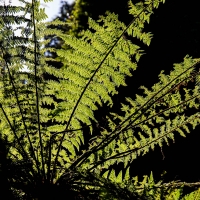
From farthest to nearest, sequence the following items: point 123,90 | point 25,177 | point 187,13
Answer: point 187,13, point 123,90, point 25,177

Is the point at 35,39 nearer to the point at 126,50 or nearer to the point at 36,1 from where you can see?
the point at 36,1

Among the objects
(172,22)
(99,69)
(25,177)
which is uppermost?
(172,22)

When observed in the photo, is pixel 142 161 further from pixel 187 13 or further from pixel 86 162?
pixel 86 162

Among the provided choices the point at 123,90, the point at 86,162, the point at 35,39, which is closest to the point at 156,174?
the point at 123,90

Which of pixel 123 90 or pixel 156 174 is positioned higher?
pixel 123 90

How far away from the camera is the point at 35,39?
1401mm

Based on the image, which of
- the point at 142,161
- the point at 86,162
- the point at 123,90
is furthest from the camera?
the point at 123,90

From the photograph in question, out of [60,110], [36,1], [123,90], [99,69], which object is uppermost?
[123,90]

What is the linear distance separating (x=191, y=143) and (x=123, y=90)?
124cm

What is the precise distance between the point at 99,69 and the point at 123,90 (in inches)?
124

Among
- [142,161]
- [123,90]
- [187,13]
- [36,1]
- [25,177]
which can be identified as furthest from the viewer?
[187,13]

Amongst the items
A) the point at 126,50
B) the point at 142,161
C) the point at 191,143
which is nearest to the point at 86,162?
the point at 126,50

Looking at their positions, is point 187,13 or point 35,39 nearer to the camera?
point 35,39

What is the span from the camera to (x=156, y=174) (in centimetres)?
423
